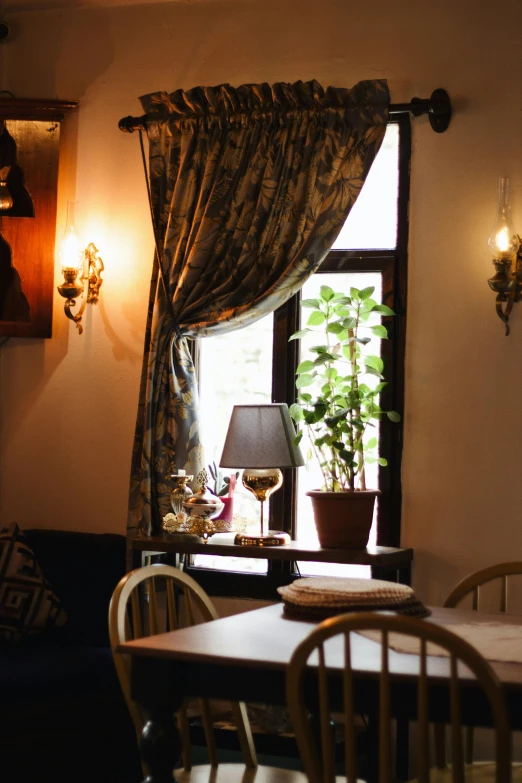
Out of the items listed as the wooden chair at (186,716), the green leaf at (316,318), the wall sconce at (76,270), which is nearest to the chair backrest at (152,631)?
the wooden chair at (186,716)

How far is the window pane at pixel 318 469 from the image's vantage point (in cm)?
389

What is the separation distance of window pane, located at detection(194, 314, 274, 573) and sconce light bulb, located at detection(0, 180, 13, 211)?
1.04 metres

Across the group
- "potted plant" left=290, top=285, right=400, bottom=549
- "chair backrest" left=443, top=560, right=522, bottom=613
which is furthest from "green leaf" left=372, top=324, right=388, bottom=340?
"chair backrest" left=443, top=560, right=522, bottom=613

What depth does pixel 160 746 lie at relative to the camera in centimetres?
207

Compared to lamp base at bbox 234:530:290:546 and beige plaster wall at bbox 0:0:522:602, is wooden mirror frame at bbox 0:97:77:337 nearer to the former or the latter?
beige plaster wall at bbox 0:0:522:602

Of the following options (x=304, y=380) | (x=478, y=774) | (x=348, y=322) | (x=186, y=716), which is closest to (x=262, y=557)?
(x=304, y=380)

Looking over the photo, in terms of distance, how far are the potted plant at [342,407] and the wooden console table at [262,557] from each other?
0.38ft

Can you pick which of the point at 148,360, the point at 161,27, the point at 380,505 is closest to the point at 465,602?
the point at 380,505

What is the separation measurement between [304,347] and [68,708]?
165 centimetres

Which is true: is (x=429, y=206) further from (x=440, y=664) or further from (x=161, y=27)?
(x=440, y=664)

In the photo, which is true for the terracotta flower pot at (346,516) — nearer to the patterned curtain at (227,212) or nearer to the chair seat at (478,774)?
the patterned curtain at (227,212)

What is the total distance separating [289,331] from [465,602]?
1271 millimetres

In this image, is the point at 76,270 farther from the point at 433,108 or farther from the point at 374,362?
the point at 433,108

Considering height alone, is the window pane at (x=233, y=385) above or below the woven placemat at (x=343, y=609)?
above
